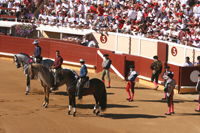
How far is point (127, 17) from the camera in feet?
73.9

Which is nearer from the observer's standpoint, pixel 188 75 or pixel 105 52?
pixel 188 75

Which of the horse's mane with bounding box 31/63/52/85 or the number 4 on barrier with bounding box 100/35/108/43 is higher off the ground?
the number 4 on barrier with bounding box 100/35/108/43

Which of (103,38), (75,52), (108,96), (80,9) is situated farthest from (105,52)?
(80,9)

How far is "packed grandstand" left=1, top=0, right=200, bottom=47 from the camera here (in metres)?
20.4

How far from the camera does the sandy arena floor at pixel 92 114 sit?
1121 cm

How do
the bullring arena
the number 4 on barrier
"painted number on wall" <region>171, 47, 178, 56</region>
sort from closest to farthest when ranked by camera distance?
the bullring arena
"painted number on wall" <region>171, 47, 178, 56</region>
the number 4 on barrier

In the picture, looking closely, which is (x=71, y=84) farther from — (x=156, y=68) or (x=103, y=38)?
(x=103, y=38)

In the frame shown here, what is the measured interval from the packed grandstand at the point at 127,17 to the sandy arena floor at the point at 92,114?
492 centimetres

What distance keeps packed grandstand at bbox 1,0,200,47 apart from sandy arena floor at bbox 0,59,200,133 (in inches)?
194

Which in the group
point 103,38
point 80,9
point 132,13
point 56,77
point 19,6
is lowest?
point 56,77

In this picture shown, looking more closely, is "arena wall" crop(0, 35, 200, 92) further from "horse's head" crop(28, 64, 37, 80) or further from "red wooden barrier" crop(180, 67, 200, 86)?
"horse's head" crop(28, 64, 37, 80)

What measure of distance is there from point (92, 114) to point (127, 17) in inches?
434

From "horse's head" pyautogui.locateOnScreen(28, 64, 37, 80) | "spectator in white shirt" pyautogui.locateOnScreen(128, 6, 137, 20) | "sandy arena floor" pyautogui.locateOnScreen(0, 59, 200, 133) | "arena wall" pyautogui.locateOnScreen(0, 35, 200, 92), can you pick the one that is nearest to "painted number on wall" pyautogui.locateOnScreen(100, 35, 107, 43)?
"arena wall" pyautogui.locateOnScreen(0, 35, 200, 92)

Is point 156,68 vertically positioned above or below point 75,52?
below
